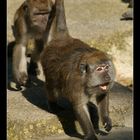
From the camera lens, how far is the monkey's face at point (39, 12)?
29.3 feet

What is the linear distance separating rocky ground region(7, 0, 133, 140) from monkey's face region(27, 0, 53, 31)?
37.4 inches

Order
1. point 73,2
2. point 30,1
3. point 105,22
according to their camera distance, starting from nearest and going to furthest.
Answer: point 30,1 → point 105,22 → point 73,2

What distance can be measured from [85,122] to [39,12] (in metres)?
2.31

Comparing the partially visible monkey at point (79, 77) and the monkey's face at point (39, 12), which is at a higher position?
the monkey's face at point (39, 12)

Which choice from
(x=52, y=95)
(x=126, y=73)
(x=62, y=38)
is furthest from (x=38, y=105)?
(x=126, y=73)

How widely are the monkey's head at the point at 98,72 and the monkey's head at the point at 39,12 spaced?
1.80 metres

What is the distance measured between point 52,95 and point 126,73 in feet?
10.4

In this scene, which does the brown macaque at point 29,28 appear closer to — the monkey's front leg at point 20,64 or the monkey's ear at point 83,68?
the monkey's front leg at point 20,64

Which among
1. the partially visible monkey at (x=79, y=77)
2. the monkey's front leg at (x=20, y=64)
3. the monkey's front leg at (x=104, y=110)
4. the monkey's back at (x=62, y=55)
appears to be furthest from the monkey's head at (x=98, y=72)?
the monkey's front leg at (x=20, y=64)

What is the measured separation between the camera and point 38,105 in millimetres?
8391

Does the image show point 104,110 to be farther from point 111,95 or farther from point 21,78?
point 21,78

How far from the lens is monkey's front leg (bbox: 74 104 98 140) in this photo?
7301 mm

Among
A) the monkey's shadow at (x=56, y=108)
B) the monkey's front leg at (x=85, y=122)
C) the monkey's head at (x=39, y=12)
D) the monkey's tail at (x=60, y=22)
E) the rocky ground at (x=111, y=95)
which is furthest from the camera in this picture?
the monkey's head at (x=39, y=12)
